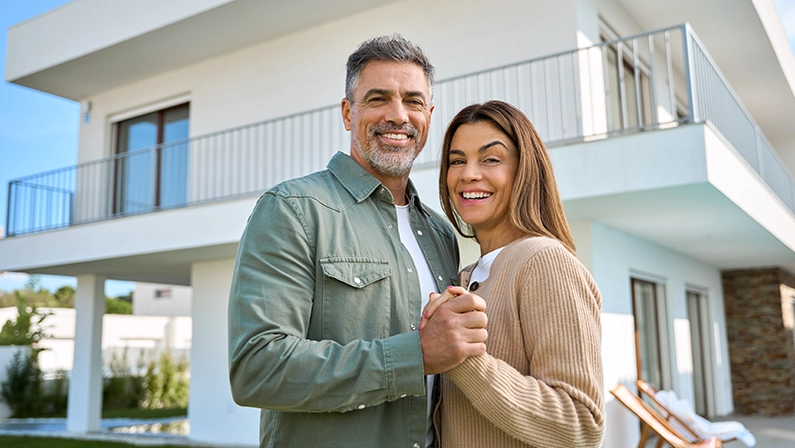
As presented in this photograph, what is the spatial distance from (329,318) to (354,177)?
18.3 inches

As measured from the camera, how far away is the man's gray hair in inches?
78.3

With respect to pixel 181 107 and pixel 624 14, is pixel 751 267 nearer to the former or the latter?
pixel 624 14

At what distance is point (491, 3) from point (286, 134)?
3.30 meters

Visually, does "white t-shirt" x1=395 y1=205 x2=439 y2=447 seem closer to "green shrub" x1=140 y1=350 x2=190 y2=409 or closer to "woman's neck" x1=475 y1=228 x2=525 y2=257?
"woman's neck" x1=475 y1=228 x2=525 y2=257

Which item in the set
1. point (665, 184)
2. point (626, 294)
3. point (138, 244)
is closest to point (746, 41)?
point (626, 294)

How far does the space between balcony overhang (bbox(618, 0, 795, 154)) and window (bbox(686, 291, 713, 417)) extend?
3688mm

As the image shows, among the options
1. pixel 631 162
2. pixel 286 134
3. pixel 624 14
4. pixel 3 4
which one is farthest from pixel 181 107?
pixel 3 4

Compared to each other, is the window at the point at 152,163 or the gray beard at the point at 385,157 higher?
the window at the point at 152,163

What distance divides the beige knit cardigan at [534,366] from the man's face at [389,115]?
479mm

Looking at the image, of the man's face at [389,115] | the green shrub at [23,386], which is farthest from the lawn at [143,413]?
the man's face at [389,115]

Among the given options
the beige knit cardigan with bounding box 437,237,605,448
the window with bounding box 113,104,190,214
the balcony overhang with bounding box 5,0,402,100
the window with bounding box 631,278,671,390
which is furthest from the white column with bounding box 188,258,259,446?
the beige knit cardigan with bounding box 437,237,605,448

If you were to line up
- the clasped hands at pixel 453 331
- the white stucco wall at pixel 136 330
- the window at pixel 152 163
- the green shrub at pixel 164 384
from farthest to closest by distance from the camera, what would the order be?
the white stucco wall at pixel 136 330
the green shrub at pixel 164 384
the window at pixel 152 163
the clasped hands at pixel 453 331

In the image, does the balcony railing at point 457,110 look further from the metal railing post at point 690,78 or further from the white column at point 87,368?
the white column at point 87,368

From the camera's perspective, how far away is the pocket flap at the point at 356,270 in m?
1.74
